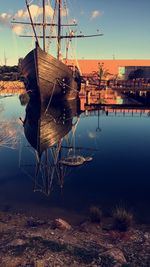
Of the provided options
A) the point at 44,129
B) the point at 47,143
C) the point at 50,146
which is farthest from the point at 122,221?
the point at 44,129

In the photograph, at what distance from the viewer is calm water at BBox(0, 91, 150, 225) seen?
15.1 m

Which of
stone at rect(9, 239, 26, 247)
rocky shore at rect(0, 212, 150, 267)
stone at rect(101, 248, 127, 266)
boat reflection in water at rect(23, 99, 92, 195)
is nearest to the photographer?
rocky shore at rect(0, 212, 150, 267)

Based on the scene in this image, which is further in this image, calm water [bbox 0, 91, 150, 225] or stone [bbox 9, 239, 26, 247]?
calm water [bbox 0, 91, 150, 225]

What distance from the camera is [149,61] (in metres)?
128

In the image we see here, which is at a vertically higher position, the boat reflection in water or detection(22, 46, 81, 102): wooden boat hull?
detection(22, 46, 81, 102): wooden boat hull

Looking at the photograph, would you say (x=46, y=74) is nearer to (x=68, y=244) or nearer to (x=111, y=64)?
(x=68, y=244)

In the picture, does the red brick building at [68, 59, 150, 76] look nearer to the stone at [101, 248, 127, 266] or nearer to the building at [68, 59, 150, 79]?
the building at [68, 59, 150, 79]

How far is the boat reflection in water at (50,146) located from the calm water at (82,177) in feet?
0.37

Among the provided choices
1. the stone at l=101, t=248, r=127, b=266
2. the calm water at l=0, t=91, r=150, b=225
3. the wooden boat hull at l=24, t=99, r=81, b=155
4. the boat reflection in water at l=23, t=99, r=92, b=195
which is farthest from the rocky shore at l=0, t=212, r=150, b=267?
the wooden boat hull at l=24, t=99, r=81, b=155

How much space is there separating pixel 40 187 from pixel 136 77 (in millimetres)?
83162

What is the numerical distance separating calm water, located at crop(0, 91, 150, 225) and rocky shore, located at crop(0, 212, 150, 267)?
4.40 feet

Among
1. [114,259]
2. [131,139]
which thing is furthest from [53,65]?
[114,259]

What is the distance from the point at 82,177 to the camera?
1912 cm

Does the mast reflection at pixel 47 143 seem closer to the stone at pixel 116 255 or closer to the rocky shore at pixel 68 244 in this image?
the rocky shore at pixel 68 244
